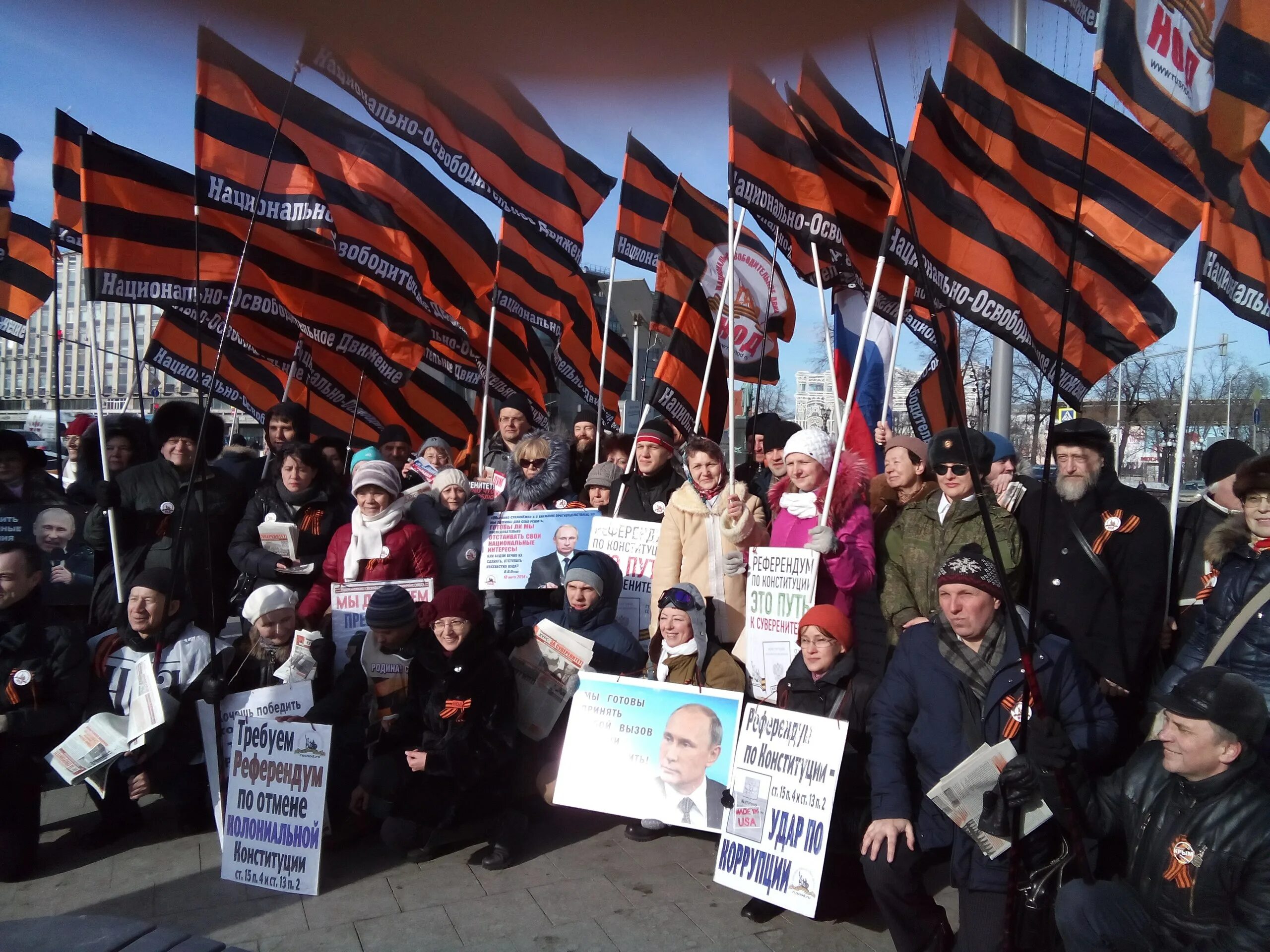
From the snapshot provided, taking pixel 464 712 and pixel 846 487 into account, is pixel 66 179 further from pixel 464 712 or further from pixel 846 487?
pixel 846 487

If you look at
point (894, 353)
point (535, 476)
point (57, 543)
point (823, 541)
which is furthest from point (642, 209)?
point (57, 543)

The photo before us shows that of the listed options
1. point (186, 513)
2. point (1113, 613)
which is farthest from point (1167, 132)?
point (186, 513)

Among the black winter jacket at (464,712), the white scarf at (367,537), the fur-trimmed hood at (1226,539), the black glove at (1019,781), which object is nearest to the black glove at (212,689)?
the black winter jacket at (464,712)

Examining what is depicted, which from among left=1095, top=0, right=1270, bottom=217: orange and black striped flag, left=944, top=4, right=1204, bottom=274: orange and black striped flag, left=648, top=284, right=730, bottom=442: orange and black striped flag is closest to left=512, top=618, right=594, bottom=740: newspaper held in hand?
left=648, top=284, right=730, bottom=442: orange and black striped flag

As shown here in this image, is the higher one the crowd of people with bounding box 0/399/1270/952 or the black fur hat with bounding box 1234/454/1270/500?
the black fur hat with bounding box 1234/454/1270/500

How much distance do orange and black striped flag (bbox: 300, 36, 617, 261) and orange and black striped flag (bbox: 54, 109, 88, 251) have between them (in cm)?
249

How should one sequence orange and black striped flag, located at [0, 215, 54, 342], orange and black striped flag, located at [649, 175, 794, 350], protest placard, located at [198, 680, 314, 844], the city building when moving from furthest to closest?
the city building < orange and black striped flag, located at [649, 175, 794, 350] < orange and black striped flag, located at [0, 215, 54, 342] < protest placard, located at [198, 680, 314, 844]

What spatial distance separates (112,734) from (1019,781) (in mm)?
3842

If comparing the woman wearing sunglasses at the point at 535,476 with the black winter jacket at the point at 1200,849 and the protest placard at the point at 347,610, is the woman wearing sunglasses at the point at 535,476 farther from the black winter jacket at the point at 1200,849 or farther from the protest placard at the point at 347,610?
the black winter jacket at the point at 1200,849

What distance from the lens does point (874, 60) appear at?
83 centimetres

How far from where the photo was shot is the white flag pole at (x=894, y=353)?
5398mm

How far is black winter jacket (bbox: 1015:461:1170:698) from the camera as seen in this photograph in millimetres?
4223

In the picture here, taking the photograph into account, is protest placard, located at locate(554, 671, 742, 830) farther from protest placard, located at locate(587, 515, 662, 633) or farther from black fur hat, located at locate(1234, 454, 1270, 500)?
black fur hat, located at locate(1234, 454, 1270, 500)

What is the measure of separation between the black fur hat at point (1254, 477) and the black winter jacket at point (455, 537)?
414cm
